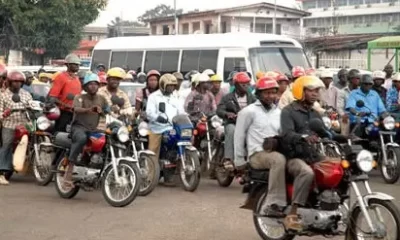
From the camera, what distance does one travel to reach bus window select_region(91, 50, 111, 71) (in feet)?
62.1

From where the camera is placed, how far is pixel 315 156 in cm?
589

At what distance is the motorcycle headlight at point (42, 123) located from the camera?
378 inches

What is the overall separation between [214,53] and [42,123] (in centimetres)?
659

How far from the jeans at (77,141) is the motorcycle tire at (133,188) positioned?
53 centimetres

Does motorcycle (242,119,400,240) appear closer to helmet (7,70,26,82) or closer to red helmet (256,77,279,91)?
red helmet (256,77,279,91)

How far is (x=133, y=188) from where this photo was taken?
7.83m

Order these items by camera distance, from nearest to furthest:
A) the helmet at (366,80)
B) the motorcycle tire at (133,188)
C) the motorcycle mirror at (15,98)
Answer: the motorcycle tire at (133,188) → the motorcycle mirror at (15,98) → the helmet at (366,80)

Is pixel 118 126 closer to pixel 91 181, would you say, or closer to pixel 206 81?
pixel 91 181

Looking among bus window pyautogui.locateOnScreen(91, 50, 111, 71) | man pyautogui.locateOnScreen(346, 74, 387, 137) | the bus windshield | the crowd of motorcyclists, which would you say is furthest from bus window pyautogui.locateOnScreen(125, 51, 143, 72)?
man pyautogui.locateOnScreen(346, 74, 387, 137)

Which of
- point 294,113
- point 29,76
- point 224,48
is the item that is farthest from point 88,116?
point 224,48

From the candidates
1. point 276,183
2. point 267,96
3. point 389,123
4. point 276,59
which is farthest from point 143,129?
point 276,59

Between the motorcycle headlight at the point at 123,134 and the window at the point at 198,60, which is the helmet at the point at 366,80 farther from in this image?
the window at the point at 198,60

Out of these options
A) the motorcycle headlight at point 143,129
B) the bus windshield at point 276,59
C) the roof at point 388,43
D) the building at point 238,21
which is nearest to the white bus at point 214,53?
the bus windshield at point 276,59

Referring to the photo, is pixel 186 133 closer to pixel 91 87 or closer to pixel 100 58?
pixel 91 87
